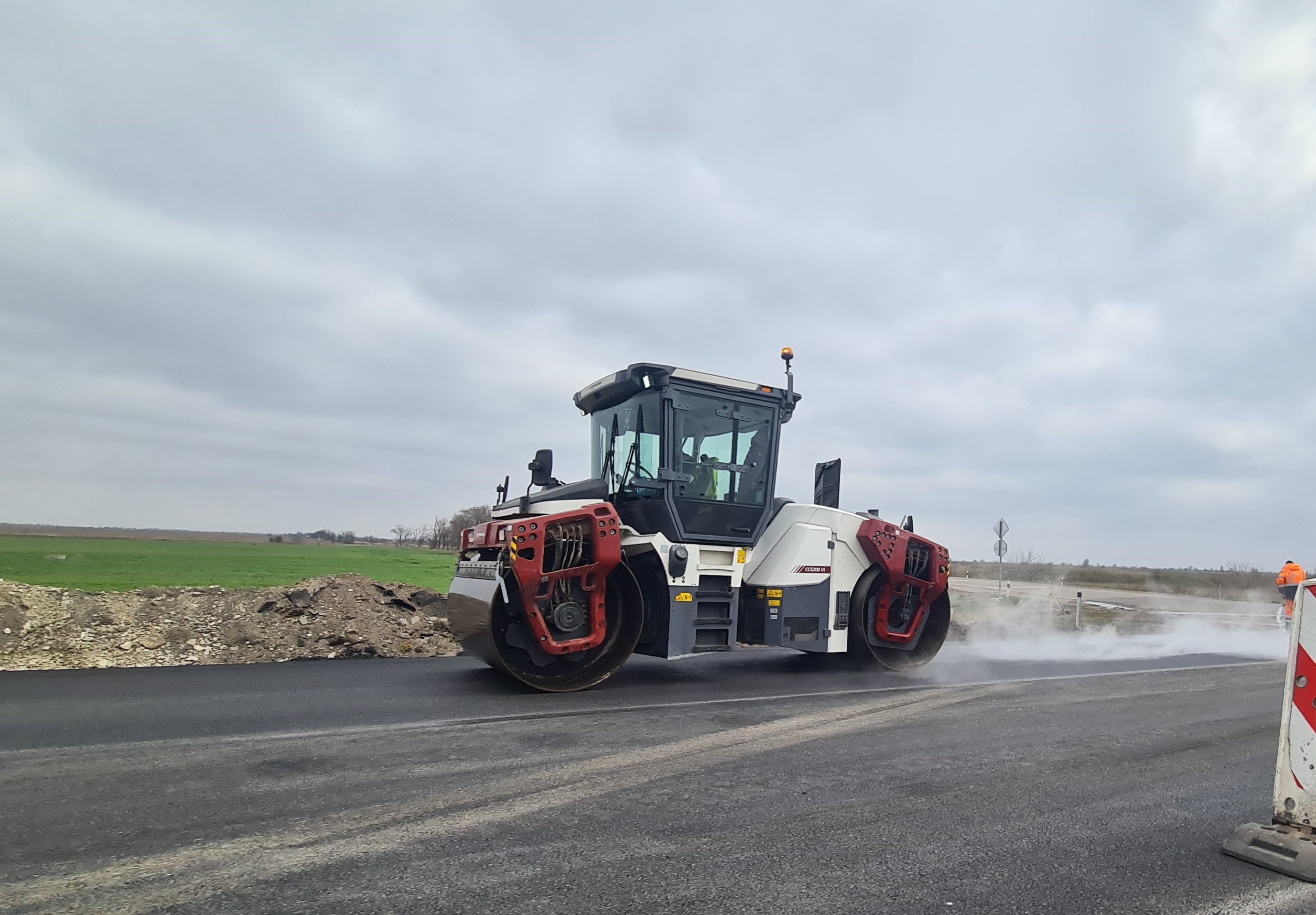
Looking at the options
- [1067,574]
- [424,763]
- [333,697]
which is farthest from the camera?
[1067,574]

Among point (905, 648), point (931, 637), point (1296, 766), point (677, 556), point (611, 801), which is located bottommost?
point (611, 801)

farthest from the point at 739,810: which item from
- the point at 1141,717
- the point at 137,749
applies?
the point at 1141,717

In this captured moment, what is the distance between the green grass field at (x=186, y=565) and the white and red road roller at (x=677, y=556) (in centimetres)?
989

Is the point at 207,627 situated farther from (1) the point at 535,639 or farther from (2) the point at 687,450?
(2) the point at 687,450

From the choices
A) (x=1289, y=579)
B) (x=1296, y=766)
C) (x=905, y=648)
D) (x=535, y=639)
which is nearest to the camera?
(x=1296, y=766)

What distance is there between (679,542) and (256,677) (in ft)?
14.1

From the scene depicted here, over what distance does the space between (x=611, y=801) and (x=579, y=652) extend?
353 cm

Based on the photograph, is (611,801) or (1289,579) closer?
(611,801)

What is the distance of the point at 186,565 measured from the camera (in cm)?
3872

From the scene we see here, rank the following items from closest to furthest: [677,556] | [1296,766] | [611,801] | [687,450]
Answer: [1296,766] < [611,801] < [677,556] < [687,450]

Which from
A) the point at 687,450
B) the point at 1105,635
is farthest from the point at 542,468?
the point at 1105,635

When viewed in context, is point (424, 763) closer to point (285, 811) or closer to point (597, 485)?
point (285, 811)

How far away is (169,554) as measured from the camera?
48.9 metres

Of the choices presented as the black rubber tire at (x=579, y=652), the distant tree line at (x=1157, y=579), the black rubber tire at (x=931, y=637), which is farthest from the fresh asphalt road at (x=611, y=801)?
the distant tree line at (x=1157, y=579)
